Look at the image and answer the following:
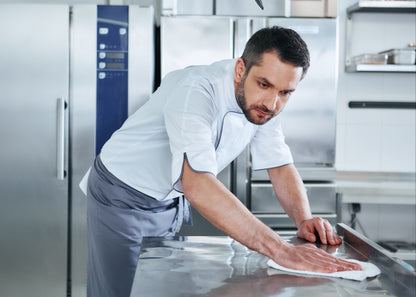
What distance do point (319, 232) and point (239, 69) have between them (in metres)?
0.51

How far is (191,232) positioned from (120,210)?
3.34 feet

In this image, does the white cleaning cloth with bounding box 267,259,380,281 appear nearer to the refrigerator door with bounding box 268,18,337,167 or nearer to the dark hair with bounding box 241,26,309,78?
the dark hair with bounding box 241,26,309,78

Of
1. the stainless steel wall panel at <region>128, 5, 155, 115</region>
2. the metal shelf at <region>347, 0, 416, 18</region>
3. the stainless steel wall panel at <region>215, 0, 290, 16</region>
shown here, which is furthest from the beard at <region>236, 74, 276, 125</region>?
the metal shelf at <region>347, 0, 416, 18</region>

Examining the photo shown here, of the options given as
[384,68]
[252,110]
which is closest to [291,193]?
[252,110]

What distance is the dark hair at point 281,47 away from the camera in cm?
126

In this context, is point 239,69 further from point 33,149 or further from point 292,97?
point 33,149

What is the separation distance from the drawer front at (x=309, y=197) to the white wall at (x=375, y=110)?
0.61 meters

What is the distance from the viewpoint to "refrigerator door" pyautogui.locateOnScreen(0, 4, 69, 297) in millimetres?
2430

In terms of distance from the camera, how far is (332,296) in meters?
0.95

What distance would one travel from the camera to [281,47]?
1.26 metres

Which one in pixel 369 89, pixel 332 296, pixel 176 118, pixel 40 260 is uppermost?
pixel 369 89

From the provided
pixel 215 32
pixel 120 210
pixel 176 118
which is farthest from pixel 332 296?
pixel 215 32

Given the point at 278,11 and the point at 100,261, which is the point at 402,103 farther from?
the point at 100,261

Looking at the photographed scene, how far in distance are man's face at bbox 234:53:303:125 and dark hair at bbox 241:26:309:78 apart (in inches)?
0.5
